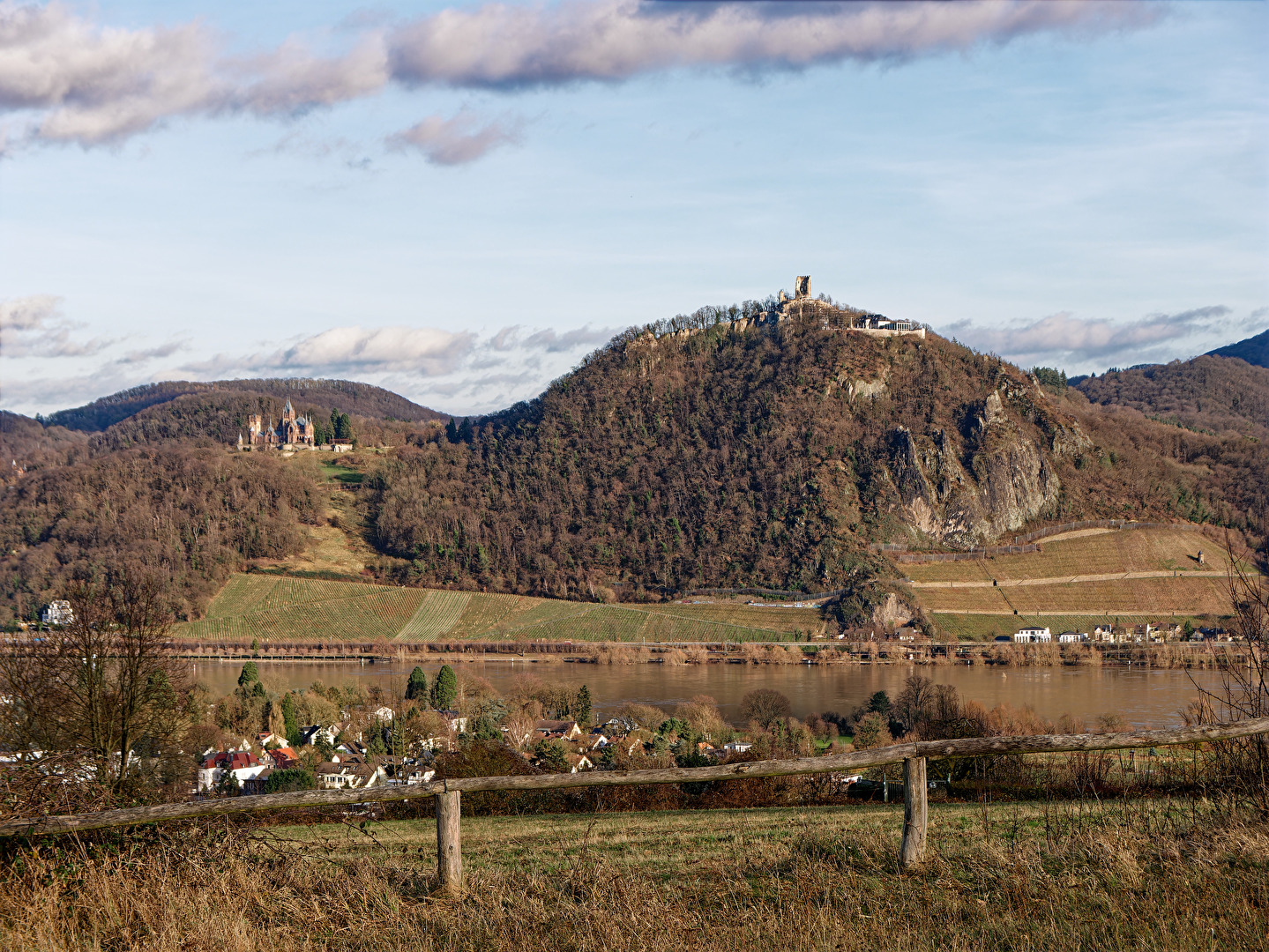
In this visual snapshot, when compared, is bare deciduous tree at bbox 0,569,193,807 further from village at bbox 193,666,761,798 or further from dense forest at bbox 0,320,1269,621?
dense forest at bbox 0,320,1269,621

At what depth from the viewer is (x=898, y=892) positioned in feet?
19.0

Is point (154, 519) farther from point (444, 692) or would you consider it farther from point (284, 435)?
point (444, 692)

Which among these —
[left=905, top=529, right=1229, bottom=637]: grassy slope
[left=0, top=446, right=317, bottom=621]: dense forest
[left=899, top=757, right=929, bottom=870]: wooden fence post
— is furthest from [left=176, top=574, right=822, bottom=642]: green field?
Answer: [left=899, top=757, right=929, bottom=870]: wooden fence post

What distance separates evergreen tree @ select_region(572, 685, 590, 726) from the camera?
183 ft

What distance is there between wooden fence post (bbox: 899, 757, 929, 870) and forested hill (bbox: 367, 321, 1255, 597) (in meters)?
117

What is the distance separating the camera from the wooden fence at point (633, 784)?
6.08 m

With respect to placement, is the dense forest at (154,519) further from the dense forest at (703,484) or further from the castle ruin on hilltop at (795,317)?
the castle ruin on hilltop at (795,317)

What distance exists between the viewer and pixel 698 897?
19.8ft

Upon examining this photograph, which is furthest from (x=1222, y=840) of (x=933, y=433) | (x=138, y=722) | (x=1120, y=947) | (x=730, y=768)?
(x=933, y=433)

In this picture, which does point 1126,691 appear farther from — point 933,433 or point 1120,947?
point 933,433

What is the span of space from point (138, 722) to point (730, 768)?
15751mm

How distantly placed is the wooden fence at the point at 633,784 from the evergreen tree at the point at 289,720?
166 feet

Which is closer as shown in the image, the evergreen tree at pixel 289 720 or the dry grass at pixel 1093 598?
the evergreen tree at pixel 289 720

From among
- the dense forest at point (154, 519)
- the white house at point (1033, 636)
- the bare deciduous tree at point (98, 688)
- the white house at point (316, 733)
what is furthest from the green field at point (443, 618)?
the bare deciduous tree at point (98, 688)
